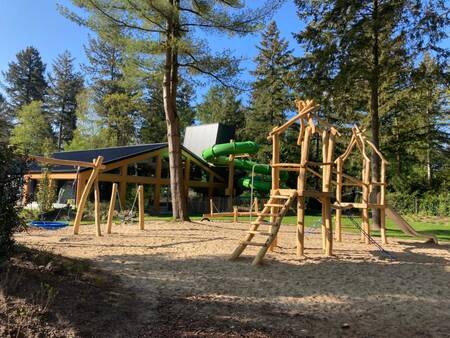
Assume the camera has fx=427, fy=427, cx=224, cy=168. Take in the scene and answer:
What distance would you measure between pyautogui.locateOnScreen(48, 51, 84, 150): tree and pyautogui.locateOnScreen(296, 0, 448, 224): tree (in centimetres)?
4084

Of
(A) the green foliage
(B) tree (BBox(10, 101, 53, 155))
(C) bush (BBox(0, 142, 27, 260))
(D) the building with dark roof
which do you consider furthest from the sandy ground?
(B) tree (BBox(10, 101, 53, 155))

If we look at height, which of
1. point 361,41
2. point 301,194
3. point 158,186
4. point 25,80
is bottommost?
point 301,194

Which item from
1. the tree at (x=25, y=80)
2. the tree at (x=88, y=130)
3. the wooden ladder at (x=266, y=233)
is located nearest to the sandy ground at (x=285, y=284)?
the wooden ladder at (x=266, y=233)

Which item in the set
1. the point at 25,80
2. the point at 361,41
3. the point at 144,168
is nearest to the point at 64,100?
the point at 25,80

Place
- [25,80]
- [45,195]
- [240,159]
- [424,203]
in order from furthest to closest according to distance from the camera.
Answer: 1. [25,80]
2. [424,203]
3. [240,159]
4. [45,195]

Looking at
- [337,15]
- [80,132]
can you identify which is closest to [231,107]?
[80,132]

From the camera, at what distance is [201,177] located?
30.7 m

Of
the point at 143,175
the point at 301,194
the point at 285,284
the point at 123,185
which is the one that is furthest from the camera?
the point at 143,175

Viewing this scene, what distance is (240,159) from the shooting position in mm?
29016

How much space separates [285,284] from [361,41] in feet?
40.7

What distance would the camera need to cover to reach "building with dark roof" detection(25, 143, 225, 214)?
76.4 ft

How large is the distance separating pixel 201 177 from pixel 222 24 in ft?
54.7

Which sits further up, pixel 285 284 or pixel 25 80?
pixel 25 80

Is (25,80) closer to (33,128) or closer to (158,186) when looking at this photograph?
(33,128)
